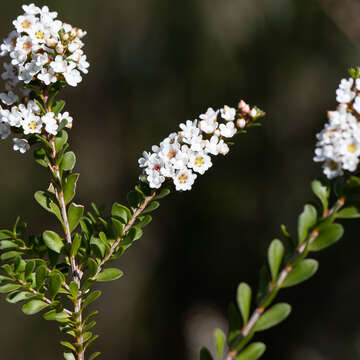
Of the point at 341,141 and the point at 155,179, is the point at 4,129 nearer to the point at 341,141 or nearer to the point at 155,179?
the point at 155,179

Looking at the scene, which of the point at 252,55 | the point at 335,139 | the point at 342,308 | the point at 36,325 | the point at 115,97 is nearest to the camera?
the point at 335,139

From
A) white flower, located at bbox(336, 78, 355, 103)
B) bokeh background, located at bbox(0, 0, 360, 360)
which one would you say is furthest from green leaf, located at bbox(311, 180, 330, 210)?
bokeh background, located at bbox(0, 0, 360, 360)

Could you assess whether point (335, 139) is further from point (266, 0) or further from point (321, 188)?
point (266, 0)

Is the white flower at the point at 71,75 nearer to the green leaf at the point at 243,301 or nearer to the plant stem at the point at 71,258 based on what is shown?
the plant stem at the point at 71,258

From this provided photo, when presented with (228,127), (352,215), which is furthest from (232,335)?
(228,127)

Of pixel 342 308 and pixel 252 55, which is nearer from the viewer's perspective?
pixel 342 308
